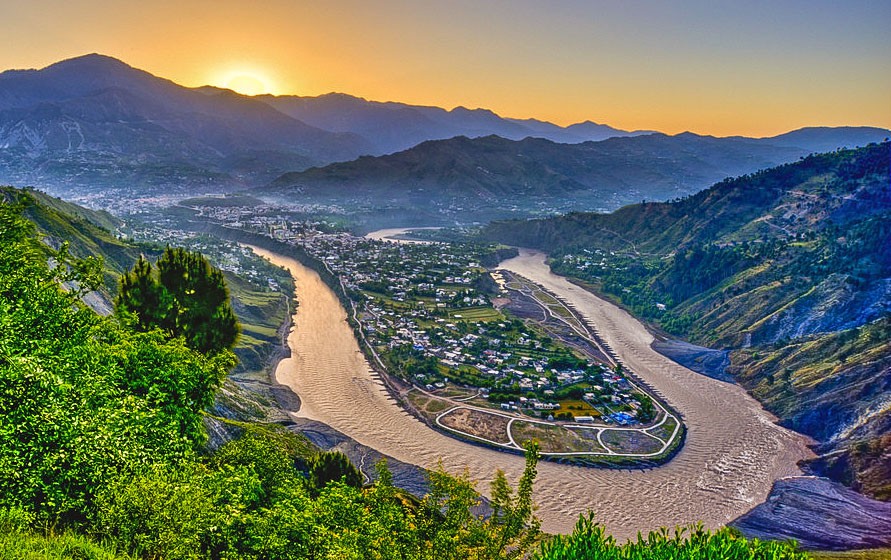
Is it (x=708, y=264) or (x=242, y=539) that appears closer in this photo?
(x=242, y=539)

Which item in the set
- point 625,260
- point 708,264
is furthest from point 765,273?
point 625,260

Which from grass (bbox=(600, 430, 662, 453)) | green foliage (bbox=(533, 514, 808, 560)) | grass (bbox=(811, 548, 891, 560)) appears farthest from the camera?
grass (bbox=(600, 430, 662, 453))

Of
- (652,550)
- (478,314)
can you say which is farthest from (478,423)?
(652,550)

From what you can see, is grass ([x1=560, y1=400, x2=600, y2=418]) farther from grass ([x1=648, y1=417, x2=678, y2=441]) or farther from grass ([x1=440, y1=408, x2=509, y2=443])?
grass ([x1=440, y1=408, x2=509, y2=443])

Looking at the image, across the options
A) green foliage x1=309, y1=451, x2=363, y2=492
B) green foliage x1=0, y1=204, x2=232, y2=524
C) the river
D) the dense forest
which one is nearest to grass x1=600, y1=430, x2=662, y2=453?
the river

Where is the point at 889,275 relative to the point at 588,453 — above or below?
above

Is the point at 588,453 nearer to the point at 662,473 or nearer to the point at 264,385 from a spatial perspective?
the point at 662,473

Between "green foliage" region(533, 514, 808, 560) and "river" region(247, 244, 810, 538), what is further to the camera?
"river" region(247, 244, 810, 538)
